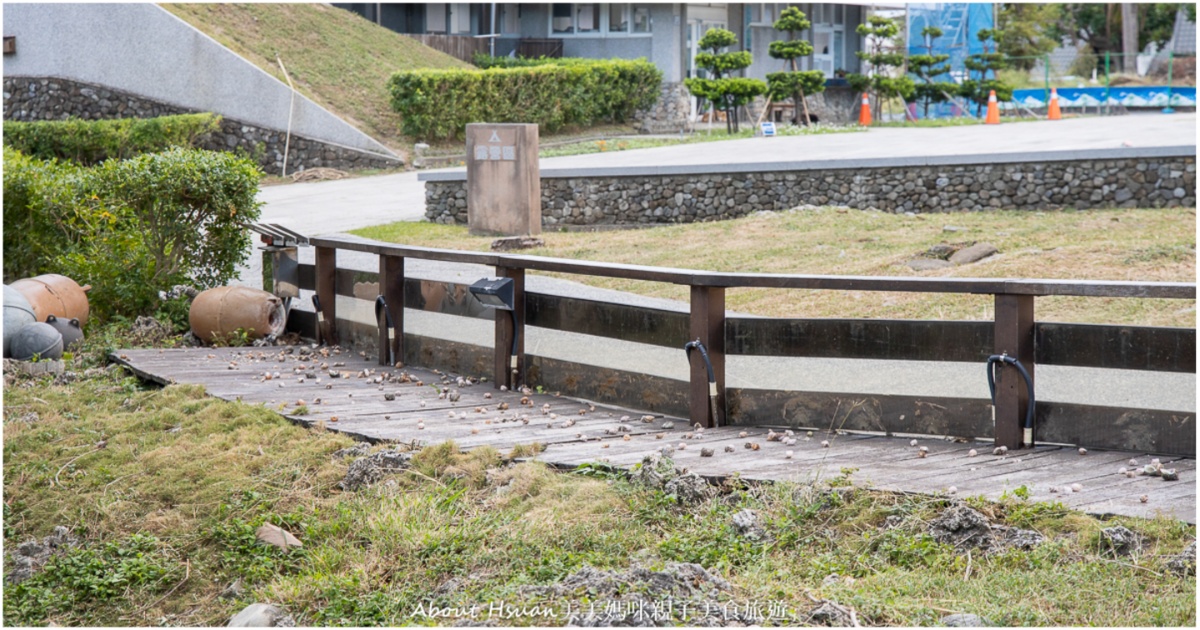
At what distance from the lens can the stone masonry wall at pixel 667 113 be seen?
3241cm

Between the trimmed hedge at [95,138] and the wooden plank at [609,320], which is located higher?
the trimmed hedge at [95,138]

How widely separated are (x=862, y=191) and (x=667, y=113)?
17457 millimetres

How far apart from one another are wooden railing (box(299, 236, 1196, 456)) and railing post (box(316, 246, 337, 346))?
2689 mm

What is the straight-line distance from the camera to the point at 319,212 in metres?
18.6

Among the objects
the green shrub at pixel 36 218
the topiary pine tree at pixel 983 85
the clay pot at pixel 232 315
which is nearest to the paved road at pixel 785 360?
the clay pot at pixel 232 315

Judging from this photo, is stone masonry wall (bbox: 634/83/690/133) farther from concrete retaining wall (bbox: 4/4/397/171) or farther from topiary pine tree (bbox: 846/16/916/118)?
concrete retaining wall (bbox: 4/4/397/171)

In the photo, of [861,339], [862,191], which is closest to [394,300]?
[861,339]

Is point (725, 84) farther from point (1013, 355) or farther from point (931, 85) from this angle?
point (1013, 355)

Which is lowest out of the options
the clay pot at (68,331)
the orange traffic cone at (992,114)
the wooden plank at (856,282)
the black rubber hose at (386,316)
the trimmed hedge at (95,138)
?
the clay pot at (68,331)

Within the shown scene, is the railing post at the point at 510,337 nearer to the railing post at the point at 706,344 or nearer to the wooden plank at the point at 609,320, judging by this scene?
the wooden plank at the point at 609,320

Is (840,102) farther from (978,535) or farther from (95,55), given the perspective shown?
(978,535)

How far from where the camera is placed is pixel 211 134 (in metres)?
25.8

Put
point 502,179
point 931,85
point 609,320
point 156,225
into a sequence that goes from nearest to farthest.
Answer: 1. point 609,320
2. point 156,225
3. point 502,179
4. point 931,85

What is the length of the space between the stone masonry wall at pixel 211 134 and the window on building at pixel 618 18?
11.0 metres
